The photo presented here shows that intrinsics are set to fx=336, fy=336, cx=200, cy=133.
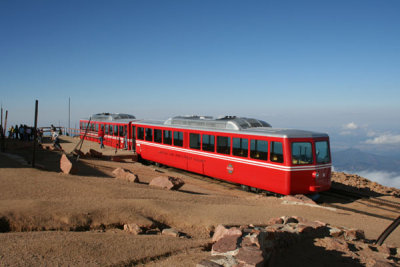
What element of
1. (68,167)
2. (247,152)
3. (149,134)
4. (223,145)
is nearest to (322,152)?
(247,152)

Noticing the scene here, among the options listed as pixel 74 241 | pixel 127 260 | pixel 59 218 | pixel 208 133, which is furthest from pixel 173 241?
pixel 208 133

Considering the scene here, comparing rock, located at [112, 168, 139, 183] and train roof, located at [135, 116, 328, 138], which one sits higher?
train roof, located at [135, 116, 328, 138]

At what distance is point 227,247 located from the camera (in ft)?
17.5

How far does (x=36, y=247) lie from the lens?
5750 millimetres

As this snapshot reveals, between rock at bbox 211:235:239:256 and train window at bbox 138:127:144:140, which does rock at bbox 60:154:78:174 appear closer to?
rock at bbox 211:235:239:256

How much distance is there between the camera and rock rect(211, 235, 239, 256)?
17.1ft

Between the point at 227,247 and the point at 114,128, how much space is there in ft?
82.8

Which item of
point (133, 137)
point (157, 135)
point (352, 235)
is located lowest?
point (352, 235)

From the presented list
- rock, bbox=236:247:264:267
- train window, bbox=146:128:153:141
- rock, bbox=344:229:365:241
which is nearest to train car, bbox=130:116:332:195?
train window, bbox=146:128:153:141

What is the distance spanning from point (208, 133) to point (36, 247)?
1189 centimetres

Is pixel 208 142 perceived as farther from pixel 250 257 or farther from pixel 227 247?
pixel 250 257

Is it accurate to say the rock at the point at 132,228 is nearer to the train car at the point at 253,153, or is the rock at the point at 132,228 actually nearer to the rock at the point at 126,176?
the rock at the point at 126,176

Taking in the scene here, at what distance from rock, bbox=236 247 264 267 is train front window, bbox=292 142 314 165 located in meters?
8.43

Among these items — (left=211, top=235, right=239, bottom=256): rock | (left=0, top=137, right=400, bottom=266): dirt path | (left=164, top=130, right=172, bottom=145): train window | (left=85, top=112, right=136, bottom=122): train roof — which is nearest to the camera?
(left=211, top=235, right=239, bottom=256): rock
